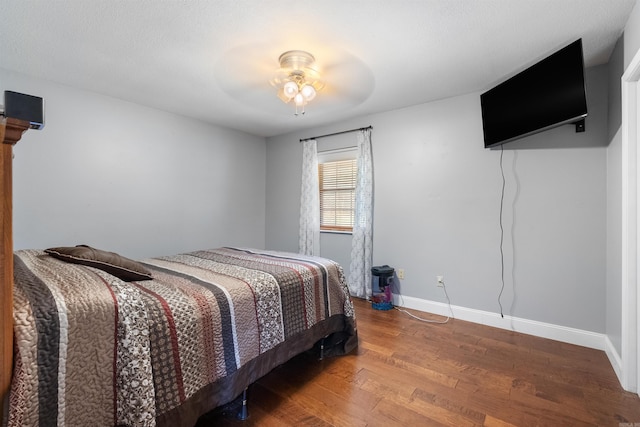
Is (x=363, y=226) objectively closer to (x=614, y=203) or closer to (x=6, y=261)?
(x=614, y=203)

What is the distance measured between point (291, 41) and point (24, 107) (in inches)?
65.2

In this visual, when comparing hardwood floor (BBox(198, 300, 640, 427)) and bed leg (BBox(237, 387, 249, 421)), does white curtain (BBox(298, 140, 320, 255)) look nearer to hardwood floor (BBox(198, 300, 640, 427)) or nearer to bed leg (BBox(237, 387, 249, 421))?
hardwood floor (BBox(198, 300, 640, 427))

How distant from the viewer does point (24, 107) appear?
0.86 meters

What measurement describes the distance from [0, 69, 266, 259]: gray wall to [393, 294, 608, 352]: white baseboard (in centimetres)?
282

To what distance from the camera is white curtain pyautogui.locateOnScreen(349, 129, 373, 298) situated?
3.61 metres

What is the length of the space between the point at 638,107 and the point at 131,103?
4453 millimetres

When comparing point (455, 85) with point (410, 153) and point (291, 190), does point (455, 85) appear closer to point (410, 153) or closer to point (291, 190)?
point (410, 153)

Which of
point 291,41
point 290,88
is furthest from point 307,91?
point 291,41

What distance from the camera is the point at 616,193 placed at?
2082mm

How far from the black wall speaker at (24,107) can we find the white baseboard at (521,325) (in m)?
3.42

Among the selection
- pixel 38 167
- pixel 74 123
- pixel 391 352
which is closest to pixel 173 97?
pixel 74 123

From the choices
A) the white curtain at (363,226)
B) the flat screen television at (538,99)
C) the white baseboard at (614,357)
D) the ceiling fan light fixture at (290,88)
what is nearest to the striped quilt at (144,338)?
the ceiling fan light fixture at (290,88)

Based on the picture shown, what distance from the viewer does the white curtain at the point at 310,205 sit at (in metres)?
4.16

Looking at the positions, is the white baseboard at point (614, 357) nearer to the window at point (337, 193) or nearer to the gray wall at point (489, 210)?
the gray wall at point (489, 210)
